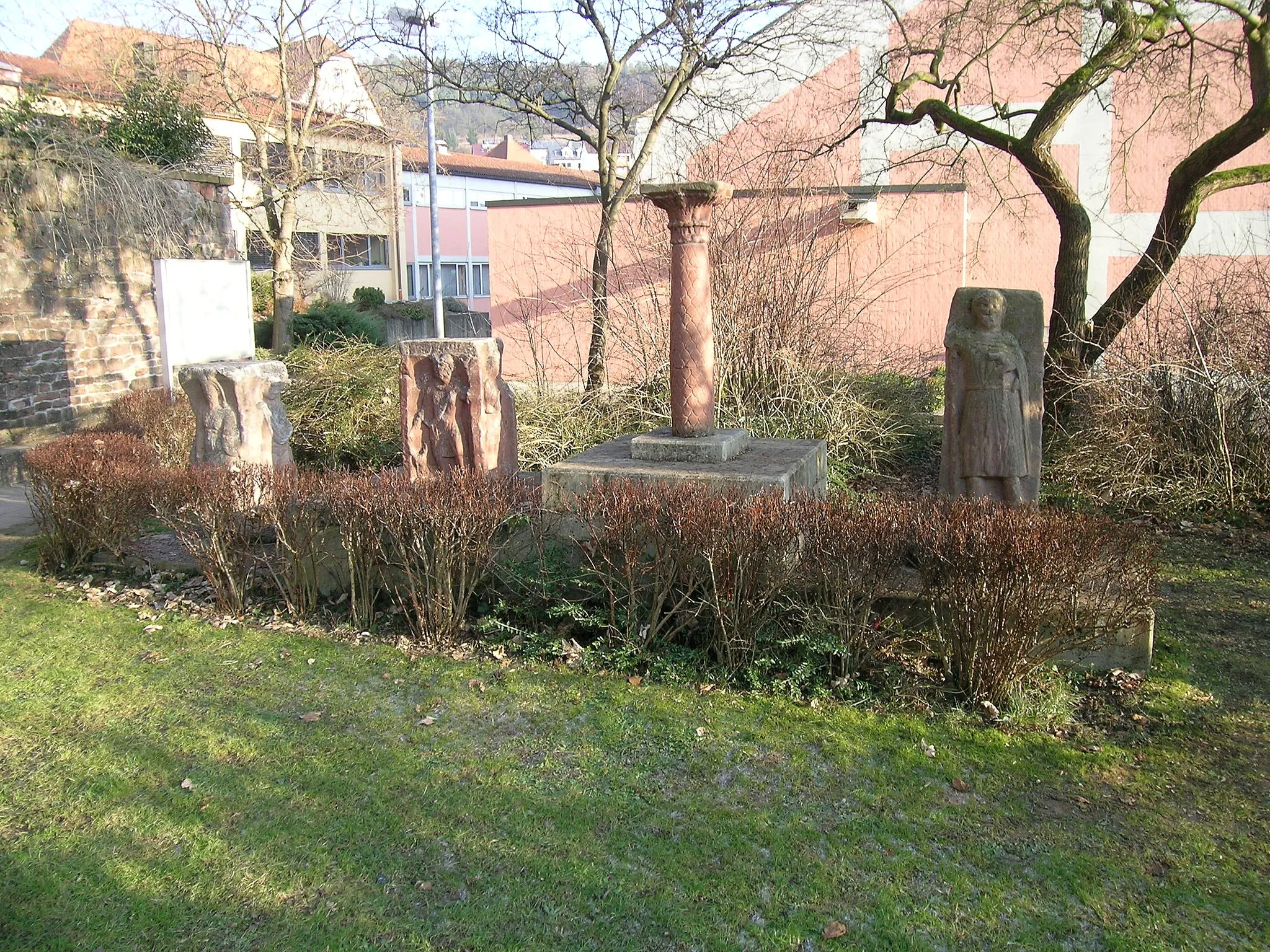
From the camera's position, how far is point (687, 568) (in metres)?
4.80

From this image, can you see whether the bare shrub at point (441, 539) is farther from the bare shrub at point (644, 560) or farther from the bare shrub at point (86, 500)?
the bare shrub at point (86, 500)

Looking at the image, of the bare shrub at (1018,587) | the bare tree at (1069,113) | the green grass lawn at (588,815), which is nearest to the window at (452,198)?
the bare tree at (1069,113)

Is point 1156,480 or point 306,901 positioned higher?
point 1156,480

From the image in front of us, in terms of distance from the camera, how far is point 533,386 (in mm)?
10031

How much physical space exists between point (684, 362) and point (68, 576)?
4565 millimetres

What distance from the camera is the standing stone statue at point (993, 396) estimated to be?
593cm

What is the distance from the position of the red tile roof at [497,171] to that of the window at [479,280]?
12.8 ft

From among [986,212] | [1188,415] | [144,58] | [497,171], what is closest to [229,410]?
[1188,415]

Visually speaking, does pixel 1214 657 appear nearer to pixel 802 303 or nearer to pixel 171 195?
pixel 802 303

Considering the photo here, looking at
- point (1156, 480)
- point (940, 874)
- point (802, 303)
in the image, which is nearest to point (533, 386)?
point (802, 303)

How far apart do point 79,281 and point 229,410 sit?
6411 mm

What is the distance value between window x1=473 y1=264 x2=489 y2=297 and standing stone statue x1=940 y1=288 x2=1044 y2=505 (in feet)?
112

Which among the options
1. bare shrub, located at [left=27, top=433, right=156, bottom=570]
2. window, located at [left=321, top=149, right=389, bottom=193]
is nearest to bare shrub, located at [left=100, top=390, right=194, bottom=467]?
bare shrub, located at [left=27, top=433, right=156, bottom=570]

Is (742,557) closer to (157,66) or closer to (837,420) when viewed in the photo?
(837,420)
